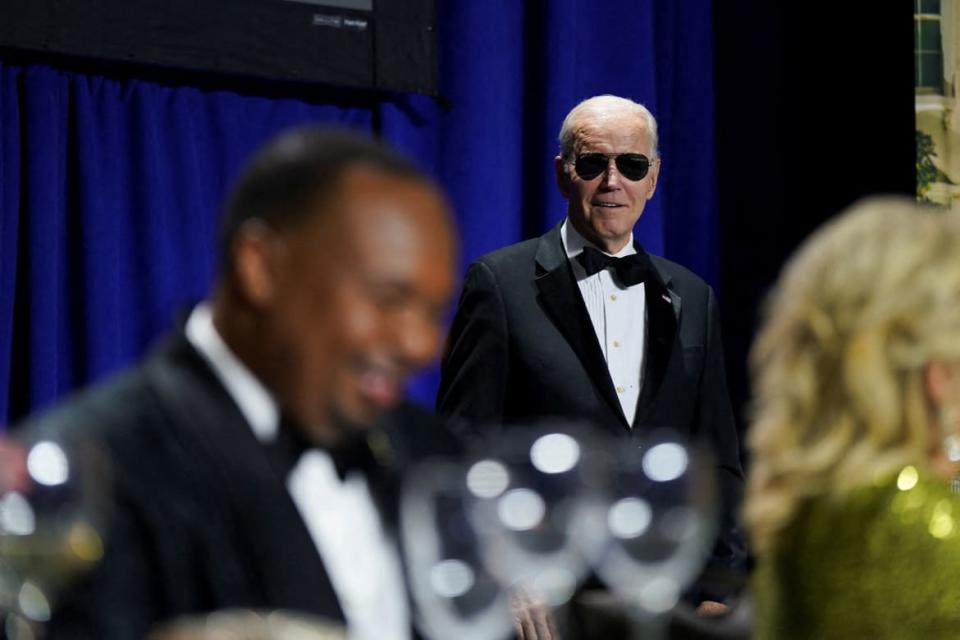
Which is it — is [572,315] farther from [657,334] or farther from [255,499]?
[255,499]

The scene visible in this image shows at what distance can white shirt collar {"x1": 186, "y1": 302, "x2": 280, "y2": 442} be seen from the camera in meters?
1.33

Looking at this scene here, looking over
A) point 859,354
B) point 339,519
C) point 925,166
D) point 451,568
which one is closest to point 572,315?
point 925,166

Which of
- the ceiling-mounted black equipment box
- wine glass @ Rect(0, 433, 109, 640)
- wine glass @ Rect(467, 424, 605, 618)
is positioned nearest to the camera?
wine glass @ Rect(0, 433, 109, 640)

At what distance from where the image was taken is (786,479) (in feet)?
4.83

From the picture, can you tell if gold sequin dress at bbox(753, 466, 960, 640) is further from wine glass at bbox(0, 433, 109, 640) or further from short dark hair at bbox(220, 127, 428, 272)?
wine glass at bbox(0, 433, 109, 640)

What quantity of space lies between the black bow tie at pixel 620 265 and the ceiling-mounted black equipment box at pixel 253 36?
0.96m

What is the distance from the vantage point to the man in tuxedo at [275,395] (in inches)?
48.0

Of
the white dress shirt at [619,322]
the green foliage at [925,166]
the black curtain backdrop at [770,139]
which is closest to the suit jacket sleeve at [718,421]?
the white dress shirt at [619,322]

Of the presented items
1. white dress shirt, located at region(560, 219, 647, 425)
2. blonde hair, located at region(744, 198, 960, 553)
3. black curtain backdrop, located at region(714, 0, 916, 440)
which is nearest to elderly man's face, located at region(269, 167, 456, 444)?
blonde hair, located at region(744, 198, 960, 553)

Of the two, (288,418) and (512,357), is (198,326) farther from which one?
(512,357)

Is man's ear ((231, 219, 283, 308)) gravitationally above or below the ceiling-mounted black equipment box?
below

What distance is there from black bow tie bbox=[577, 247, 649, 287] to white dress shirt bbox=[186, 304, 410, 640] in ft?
6.04

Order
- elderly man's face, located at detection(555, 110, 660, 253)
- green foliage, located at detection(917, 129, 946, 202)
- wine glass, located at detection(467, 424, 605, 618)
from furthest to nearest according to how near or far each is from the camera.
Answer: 1. green foliage, located at detection(917, 129, 946, 202)
2. elderly man's face, located at detection(555, 110, 660, 253)
3. wine glass, located at detection(467, 424, 605, 618)

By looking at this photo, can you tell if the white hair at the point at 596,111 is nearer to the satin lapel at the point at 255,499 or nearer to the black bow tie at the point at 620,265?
the black bow tie at the point at 620,265
